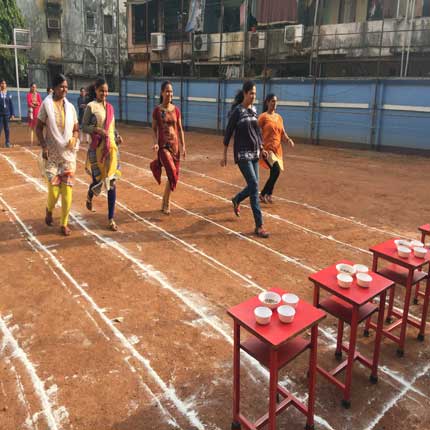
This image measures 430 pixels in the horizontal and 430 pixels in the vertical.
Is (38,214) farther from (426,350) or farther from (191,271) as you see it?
(426,350)

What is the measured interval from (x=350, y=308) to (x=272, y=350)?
1.02 m

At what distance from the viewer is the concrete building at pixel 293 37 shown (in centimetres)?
1869

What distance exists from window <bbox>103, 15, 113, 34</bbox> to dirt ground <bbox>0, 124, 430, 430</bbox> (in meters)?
26.2

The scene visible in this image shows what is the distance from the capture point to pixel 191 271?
185 inches

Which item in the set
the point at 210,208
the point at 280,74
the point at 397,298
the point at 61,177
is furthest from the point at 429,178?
the point at 280,74

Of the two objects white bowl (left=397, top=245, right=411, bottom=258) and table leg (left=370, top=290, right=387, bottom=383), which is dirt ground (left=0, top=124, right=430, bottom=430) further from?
white bowl (left=397, top=245, right=411, bottom=258)

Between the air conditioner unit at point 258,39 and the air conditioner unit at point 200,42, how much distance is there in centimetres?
293

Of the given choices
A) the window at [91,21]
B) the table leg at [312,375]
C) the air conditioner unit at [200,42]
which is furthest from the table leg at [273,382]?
the window at [91,21]

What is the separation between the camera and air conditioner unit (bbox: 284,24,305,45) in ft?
68.9

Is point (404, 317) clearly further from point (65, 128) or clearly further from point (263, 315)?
point (65, 128)

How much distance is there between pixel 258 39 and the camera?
74.8 feet

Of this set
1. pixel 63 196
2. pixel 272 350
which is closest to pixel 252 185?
pixel 63 196

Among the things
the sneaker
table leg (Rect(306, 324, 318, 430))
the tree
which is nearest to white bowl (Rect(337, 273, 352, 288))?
table leg (Rect(306, 324, 318, 430))

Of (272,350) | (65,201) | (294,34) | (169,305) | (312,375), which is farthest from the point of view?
(294,34)
